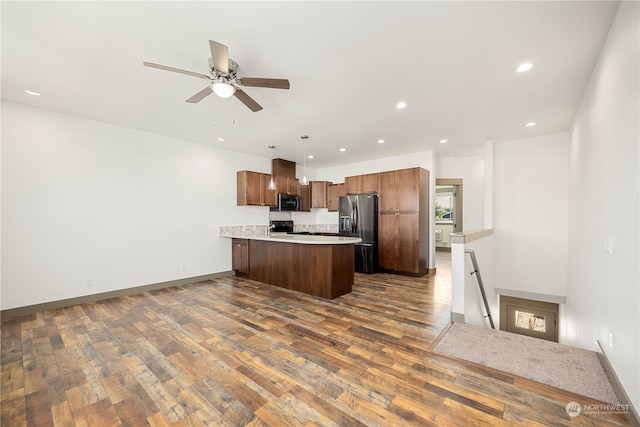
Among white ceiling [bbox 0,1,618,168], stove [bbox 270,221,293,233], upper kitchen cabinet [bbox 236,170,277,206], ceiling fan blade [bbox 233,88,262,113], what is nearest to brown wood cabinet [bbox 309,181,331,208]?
stove [bbox 270,221,293,233]

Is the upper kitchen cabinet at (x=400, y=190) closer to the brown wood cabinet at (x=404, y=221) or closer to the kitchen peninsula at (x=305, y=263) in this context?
the brown wood cabinet at (x=404, y=221)

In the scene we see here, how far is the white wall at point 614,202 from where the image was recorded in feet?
5.24

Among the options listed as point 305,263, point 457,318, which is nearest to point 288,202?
point 305,263

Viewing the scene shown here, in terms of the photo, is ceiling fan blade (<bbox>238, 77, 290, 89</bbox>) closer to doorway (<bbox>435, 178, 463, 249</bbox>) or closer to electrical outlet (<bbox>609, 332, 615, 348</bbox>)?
electrical outlet (<bbox>609, 332, 615, 348</bbox>)

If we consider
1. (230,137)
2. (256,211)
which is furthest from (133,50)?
(256,211)

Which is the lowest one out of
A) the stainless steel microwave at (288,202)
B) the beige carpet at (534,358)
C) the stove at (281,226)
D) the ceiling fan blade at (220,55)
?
the beige carpet at (534,358)

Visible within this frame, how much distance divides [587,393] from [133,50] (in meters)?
4.56

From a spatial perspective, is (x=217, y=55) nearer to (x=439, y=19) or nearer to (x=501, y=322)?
(x=439, y=19)

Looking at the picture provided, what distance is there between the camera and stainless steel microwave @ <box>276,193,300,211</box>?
6263 millimetres

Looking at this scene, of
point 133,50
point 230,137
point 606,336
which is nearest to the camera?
point 606,336

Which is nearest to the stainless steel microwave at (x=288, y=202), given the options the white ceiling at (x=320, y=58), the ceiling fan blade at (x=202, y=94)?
the white ceiling at (x=320, y=58)

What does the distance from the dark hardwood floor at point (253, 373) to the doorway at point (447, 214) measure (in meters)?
4.51

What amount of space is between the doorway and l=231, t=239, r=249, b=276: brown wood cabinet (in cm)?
574

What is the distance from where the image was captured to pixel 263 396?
5.86 feet
